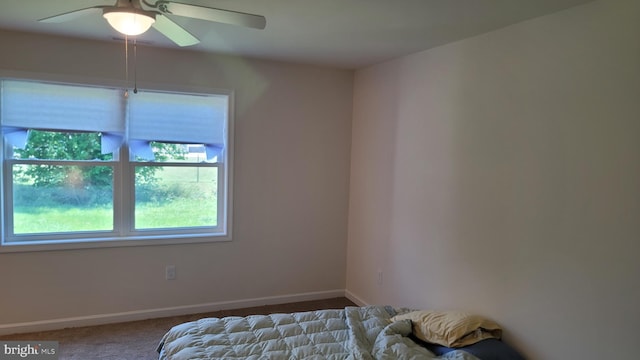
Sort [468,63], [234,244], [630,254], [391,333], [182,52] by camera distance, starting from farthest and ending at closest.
Result: [234,244] → [182,52] → [468,63] → [391,333] → [630,254]

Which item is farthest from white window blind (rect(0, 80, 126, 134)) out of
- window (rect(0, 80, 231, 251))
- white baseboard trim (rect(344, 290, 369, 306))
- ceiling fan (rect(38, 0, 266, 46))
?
white baseboard trim (rect(344, 290, 369, 306))

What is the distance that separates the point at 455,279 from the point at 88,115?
316 cm

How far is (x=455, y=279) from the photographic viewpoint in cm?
311

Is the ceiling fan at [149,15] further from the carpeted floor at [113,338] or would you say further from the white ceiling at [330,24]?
the carpeted floor at [113,338]

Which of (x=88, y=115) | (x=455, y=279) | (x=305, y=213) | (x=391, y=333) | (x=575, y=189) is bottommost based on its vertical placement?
(x=391, y=333)

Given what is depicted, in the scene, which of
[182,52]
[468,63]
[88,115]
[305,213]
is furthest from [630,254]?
[88,115]

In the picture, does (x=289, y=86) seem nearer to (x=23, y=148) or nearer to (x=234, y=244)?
(x=234, y=244)

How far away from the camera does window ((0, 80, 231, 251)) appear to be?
11.4 ft

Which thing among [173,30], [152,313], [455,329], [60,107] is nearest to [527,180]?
[455,329]

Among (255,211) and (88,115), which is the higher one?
(88,115)

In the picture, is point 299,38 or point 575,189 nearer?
point 575,189

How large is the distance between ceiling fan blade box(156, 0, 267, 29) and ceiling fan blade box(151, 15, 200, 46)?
0.18ft

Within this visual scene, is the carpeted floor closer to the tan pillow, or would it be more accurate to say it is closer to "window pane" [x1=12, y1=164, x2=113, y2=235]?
"window pane" [x1=12, y1=164, x2=113, y2=235]

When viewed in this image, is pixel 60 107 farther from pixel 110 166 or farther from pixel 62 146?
pixel 110 166
